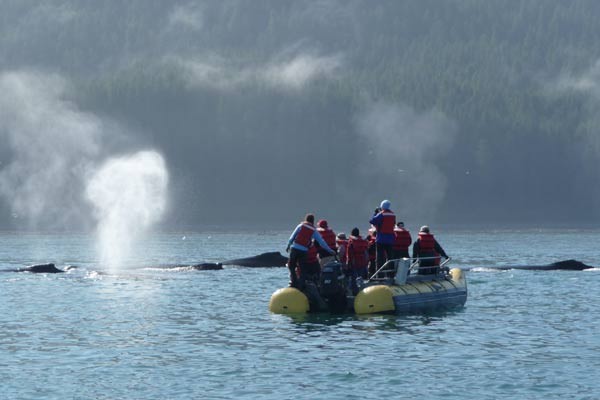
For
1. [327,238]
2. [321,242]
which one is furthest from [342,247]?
[321,242]

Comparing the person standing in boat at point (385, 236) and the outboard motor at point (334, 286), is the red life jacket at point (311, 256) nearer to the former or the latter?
the outboard motor at point (334, 286)

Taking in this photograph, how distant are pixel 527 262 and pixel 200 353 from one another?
186 feet

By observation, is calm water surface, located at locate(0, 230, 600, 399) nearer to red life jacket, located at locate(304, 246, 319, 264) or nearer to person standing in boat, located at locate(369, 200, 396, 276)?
red life jacket, located at locate(304, 246, 319, 264)

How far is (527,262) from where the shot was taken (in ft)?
285

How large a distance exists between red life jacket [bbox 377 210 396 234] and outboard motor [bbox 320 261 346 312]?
2.56 metres

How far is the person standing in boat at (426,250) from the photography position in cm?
4419

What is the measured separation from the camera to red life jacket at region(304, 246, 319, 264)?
134 ft

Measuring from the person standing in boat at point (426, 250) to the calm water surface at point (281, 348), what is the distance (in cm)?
203

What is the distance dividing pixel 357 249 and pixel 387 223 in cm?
138

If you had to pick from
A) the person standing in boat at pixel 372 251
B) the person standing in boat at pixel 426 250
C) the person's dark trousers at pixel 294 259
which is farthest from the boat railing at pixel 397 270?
the person's dark trousers at pixel 294 259

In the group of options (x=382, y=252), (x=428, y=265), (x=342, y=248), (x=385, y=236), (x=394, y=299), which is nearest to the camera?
(x=394, y=299)

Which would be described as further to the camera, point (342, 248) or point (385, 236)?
point (342, 248)

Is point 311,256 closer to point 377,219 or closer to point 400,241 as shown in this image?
point 377,219

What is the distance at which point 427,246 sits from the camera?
44.5 m
